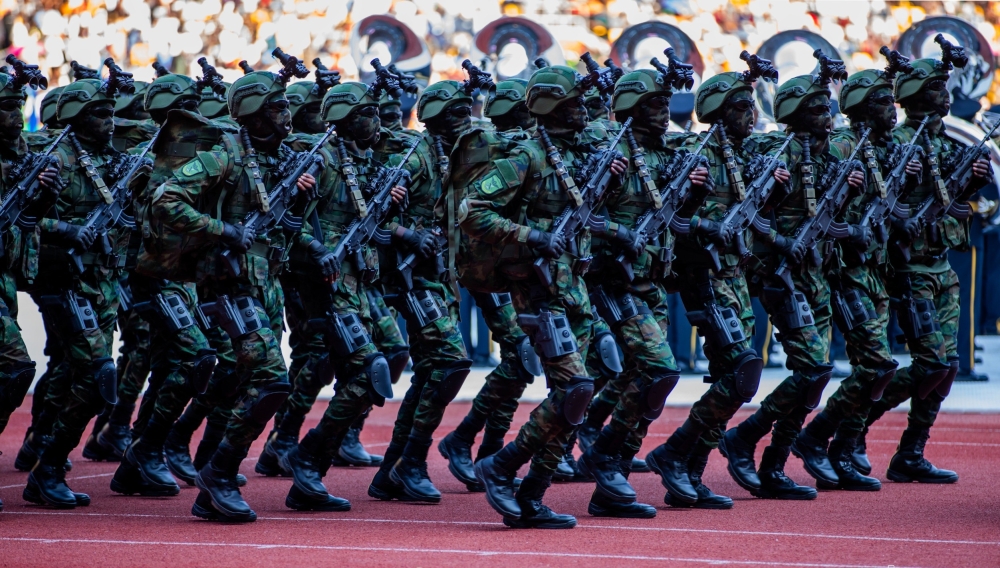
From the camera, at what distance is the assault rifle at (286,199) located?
7430 mm

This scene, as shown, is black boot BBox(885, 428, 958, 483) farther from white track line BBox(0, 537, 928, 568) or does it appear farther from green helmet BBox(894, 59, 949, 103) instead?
white track line BBox(0, 537, 928, 568)

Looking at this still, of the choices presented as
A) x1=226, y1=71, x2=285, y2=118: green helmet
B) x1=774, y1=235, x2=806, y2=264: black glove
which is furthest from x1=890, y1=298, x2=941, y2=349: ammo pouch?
x1=226, y1=71, x2=285, y2=118: green helmet

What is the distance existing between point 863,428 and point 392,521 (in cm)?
338

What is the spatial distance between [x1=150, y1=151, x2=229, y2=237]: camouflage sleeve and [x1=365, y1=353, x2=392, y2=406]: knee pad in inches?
46.4

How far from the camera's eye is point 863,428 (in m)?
9.07

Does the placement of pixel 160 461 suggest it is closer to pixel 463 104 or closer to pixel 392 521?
pixel 392 521

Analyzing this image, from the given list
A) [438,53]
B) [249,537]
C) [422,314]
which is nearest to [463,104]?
[422,314]

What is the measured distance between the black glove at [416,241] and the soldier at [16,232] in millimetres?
2028

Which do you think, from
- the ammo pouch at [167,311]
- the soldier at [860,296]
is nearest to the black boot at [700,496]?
the soldier at [860,296]

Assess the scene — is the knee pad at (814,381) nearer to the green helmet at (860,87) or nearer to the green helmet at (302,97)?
the green helmet at (860,87)

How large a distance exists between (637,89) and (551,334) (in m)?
1.72

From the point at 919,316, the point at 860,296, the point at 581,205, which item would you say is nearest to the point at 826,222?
the point at 860,296

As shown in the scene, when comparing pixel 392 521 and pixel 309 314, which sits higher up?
pixel 309 314

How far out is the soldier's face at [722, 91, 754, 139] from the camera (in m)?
8.38
